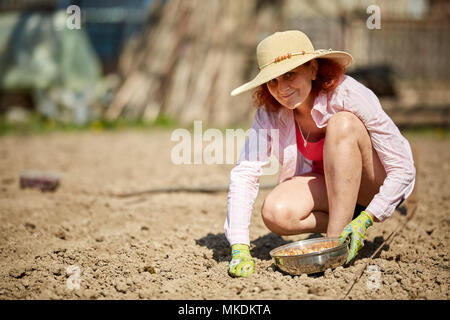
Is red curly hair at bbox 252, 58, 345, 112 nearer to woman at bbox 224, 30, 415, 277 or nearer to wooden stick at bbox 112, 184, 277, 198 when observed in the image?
woman at bbox 224, 30, 415, 277

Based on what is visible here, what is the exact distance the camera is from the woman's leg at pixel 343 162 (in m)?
2.13

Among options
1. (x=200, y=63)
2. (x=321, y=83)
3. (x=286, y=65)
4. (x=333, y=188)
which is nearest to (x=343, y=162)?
(x=333, y=188)

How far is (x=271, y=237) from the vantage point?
2.73 metres

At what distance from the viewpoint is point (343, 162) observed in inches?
83.9

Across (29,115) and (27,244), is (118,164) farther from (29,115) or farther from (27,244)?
(29,115)

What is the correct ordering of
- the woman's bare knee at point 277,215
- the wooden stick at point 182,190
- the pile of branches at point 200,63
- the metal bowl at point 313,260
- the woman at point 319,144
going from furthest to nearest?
1. the pile of branches at point 200,63
2. the wooden stick at point 182,190
3. the woman's bare knee at point 277,215
4. the woman at point 319,144
5. the metal bowl at point 313,260

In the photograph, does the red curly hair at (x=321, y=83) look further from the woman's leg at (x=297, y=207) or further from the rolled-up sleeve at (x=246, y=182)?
the woman's leg at (x=297, y=207)

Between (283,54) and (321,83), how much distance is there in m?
0.25

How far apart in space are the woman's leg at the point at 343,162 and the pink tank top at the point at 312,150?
164 millimetres

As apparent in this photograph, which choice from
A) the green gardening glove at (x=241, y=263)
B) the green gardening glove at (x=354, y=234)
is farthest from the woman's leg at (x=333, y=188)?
the green gardening glove at (x=241, y=263)

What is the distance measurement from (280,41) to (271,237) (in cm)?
114

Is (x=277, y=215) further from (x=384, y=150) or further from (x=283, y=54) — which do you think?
(x=283, y=54)

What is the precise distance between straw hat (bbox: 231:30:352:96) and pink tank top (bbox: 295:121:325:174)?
0.38 metres

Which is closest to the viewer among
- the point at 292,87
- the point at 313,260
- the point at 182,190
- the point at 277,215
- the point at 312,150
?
the point at 313,260
